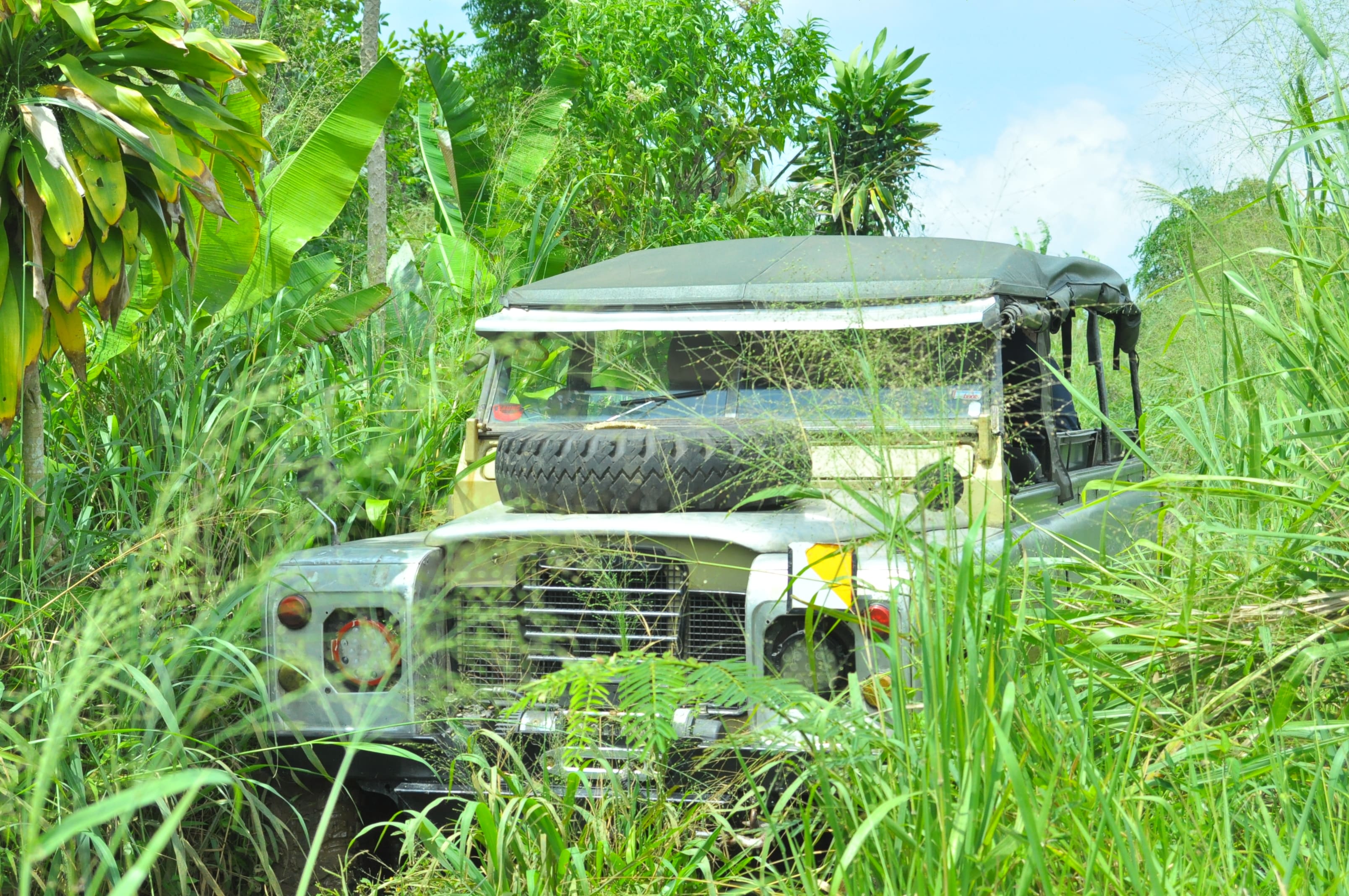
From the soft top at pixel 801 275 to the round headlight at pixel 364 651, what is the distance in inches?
63.5

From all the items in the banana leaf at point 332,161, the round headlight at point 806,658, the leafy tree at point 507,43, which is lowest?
the round headlight at point 806,658

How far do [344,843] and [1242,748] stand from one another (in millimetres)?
2500

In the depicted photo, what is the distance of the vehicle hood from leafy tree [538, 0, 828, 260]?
7.49m

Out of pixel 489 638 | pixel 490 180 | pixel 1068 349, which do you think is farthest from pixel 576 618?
pixel 490 180

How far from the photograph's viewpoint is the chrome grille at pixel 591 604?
3062 millimetres

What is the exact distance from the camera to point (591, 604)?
3158 millimetres

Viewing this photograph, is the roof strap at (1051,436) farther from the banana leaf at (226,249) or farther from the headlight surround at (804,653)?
the banana leaf at (226,249)

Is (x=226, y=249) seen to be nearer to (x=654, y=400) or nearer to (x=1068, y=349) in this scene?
(x=654, y=400)

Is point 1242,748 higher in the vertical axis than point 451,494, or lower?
lower

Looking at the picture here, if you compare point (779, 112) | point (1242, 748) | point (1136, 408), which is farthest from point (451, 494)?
point (779, 112)

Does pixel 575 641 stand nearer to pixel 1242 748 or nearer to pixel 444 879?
pixel 444 879

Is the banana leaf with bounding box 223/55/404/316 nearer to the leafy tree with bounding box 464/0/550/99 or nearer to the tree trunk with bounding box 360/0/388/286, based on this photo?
the tree trunk with bounding box 360/0/388/286

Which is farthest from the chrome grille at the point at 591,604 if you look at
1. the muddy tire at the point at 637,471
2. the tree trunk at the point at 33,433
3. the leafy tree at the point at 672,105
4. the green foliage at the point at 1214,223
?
the leafy tree at the point at 672,105

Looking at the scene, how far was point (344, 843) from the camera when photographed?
329 cm
